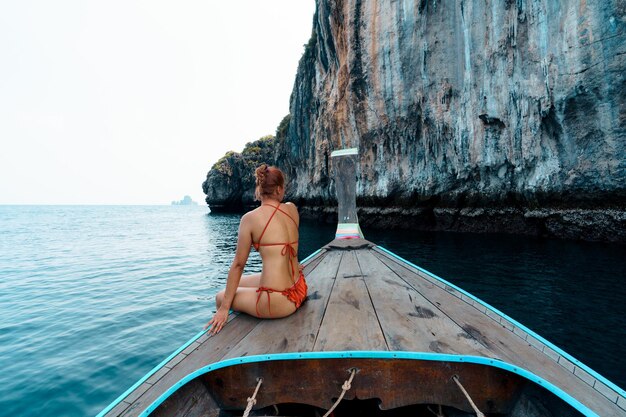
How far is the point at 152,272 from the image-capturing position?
34.3ft

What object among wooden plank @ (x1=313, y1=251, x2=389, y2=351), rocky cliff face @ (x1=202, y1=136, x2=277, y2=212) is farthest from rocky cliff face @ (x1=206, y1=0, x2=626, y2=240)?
rocky cliff face @ (x1=202, y1=136, x2=277, y2=212)

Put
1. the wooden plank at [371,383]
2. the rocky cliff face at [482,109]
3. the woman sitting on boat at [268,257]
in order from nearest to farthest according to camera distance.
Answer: the wooden plank at [371,383] < the woman sitting on boat at [268,257] < the rocky cliff face at [482,109]

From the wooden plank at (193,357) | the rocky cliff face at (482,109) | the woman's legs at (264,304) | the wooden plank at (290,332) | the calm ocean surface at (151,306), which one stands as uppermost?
the rocky cliff face at (482,109)

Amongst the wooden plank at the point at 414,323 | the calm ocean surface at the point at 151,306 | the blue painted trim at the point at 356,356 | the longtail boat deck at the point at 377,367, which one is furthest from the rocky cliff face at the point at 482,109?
the blue painted trim at the point at 356,356

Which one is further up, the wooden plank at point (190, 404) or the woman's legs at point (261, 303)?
the woman's legs at point (261, 303)

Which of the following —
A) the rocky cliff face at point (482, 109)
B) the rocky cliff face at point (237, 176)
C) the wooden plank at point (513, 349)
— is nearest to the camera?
the wooden plank at point (513, 349)

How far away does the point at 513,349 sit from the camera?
6.30ft

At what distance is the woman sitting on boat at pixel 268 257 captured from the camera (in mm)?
2514

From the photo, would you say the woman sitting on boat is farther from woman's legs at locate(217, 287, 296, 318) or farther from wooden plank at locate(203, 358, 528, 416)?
wooden plank at locate(203, 358, 528, 416)

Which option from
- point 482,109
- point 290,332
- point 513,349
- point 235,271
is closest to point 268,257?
point 235,271

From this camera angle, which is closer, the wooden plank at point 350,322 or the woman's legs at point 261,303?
the wooden plank at point 350,322

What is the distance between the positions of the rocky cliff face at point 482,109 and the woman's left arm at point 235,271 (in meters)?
15.5

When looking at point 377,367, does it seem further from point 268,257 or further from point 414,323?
point 268,257

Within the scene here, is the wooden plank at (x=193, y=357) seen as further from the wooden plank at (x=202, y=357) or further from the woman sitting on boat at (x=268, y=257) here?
the woman sitting on boat at (x=268, y=257)
